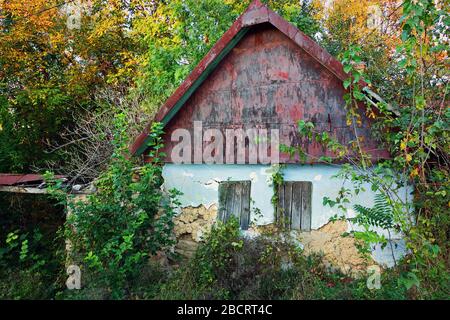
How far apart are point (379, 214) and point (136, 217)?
129 inches

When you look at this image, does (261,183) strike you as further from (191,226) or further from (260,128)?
(191,226)

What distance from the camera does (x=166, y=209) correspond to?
18.2 ft

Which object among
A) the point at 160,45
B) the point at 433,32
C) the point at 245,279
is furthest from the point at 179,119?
the point at 160,45

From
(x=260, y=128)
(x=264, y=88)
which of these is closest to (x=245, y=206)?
(x=260, y=128)

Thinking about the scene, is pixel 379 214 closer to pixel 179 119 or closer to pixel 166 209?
pixel 166 209

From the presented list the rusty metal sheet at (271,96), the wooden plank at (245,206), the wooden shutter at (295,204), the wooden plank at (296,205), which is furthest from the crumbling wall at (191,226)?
the wooden plank at (296,205)

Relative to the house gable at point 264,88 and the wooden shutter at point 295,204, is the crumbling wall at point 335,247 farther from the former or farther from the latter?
the house gable at point 264,88

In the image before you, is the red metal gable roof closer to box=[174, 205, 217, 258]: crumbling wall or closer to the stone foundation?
box=[174, 205, 217, 258]: crumbling wall

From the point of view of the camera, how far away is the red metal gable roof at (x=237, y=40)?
5.30 metres

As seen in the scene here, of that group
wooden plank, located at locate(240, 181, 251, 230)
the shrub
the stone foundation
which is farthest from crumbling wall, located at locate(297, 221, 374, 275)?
the shrub

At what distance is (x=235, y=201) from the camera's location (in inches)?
248

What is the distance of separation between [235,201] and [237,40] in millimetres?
2728

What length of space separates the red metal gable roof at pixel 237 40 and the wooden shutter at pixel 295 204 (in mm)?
1823
